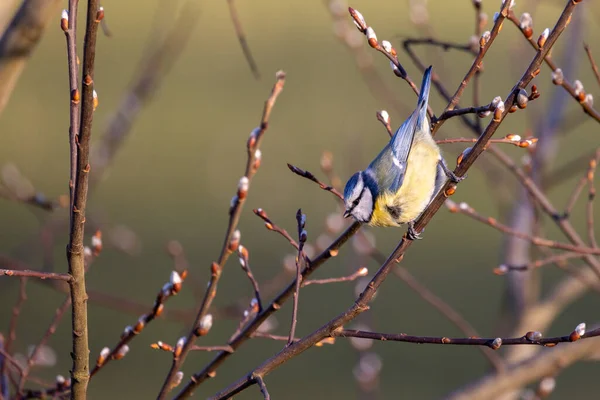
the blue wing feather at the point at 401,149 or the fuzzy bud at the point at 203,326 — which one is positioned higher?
the blue wing feather at the point at 401,149

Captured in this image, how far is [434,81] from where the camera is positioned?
212cm

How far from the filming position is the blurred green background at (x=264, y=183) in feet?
20.7

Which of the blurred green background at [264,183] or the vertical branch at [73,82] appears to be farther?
the blurred green background at [264,183]

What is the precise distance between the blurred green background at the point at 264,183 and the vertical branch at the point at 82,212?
1230mm

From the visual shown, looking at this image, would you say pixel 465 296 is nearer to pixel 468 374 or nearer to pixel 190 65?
pixel 468 374

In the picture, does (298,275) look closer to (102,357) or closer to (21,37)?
(102,357)

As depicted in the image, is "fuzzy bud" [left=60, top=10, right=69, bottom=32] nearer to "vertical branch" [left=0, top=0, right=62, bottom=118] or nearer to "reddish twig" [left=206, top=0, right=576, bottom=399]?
"vertical branch" [left=0, top=0, right=62, bottom=118]

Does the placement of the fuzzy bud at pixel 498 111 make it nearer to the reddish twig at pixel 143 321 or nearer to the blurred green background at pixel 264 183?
the reddish twig at pixel 143 321

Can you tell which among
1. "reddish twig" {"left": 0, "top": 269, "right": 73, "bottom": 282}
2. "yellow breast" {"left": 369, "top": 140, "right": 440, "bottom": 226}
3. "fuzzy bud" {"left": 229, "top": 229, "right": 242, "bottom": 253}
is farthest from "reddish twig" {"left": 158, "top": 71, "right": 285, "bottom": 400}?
"yellow breast" {"left": 369, "top": 140, "right": 440, "bottom": 226}

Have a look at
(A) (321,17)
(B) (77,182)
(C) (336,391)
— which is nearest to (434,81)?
(B) (77,182)

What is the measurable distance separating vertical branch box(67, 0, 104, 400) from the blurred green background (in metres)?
1.23

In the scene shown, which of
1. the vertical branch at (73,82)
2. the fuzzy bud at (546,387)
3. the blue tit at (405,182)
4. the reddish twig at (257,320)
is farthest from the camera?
the blue tit at (405,182)

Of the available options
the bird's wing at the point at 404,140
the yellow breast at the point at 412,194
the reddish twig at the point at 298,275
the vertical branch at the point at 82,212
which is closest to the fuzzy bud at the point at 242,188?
the reddish twig at the point at 298,275

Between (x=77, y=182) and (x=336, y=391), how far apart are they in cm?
527
